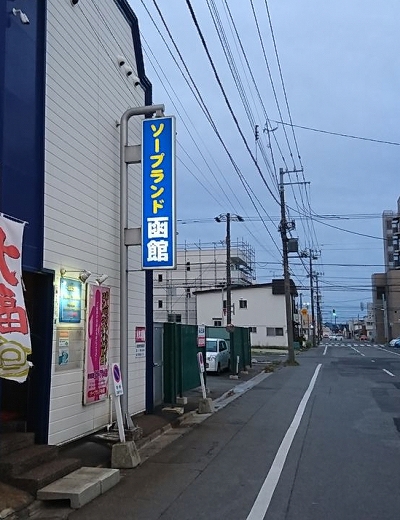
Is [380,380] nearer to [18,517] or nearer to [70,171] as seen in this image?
[70,171]

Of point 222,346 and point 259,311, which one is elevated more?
point 259,311

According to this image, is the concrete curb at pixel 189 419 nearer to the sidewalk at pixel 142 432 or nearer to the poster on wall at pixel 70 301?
the sidewalk at pixel 142 432

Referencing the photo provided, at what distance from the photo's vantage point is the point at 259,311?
60.2 metres

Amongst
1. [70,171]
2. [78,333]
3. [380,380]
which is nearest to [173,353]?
[78,333]

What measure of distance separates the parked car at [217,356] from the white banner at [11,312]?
701 inches

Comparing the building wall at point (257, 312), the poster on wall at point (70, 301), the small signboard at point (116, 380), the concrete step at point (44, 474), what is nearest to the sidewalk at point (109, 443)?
the concrete step at point (44, 474)

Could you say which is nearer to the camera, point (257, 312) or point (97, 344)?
point (97, 344)

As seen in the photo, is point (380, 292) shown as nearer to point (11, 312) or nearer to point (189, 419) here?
point (189, 419)

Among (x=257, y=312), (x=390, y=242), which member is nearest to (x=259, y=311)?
(x=257, y=312)

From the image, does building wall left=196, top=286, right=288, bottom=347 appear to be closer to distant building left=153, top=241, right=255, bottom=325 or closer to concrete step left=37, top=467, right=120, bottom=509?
distant building left=153, top=241, right=255, bottom=325

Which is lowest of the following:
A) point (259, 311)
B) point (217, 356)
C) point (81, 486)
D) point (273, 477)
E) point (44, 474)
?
point (273, 477)

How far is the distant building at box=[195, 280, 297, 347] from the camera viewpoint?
195 ft

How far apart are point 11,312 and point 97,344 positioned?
143 inches

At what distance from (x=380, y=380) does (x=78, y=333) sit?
15.9 meters
